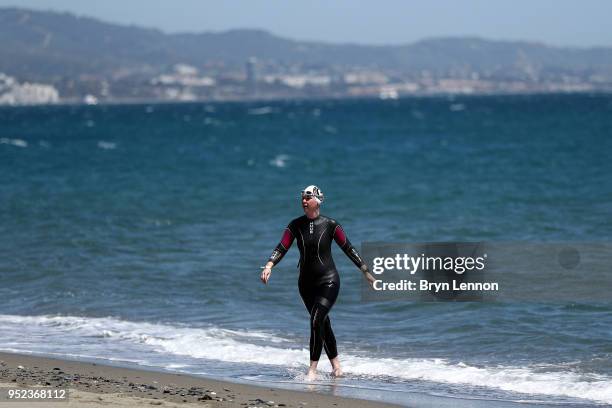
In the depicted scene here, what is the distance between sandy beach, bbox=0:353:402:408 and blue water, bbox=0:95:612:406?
1.65 ft

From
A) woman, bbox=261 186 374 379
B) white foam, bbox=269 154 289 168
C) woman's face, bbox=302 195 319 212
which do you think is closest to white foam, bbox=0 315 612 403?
woman, bbox=261 186 374 379

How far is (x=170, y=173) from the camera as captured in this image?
43.7 metres

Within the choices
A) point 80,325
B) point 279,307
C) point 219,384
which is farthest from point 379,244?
point 219,384

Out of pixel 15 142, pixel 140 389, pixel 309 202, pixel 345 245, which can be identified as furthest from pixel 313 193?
pixel 15 142

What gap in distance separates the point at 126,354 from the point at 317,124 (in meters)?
80.5

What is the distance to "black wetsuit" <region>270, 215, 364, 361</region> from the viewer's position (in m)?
10.6

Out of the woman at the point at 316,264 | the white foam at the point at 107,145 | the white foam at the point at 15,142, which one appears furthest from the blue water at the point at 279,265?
the white foam at the point at 15,142

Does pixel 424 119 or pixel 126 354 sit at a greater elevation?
pixel 424 119

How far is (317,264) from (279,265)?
27.1 feet

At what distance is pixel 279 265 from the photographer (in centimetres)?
1892

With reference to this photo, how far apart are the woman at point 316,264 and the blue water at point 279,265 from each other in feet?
1.60

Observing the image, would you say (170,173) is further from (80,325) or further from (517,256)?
(80,325)

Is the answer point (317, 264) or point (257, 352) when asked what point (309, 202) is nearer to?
point (317, 264)

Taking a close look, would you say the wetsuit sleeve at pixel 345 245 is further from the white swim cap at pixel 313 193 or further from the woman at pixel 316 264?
the white swim cap at pixel 313 193
